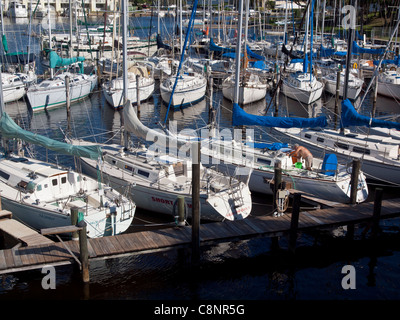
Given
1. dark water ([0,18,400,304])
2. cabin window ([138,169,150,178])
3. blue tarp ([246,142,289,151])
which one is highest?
blue tarp ([246,142,289,151])

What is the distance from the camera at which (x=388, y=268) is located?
20469 mm

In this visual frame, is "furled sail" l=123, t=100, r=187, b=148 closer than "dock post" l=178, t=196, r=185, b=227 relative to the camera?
No

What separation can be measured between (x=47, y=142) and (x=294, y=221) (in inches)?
466

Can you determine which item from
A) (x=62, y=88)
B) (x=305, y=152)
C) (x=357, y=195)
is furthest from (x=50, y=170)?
(x=62, y=88)

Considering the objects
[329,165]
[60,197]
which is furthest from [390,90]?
[60,197]

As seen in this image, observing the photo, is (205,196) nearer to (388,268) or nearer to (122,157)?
(122,157)

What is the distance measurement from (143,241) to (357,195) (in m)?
11.4

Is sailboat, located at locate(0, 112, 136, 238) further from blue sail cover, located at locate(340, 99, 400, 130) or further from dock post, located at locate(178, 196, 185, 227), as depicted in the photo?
blue sail cover, located at locate(340, 99, 400, 130)

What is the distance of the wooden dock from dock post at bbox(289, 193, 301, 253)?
1.22 ft

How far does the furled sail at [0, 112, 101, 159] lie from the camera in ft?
72.8

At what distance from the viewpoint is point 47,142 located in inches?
918

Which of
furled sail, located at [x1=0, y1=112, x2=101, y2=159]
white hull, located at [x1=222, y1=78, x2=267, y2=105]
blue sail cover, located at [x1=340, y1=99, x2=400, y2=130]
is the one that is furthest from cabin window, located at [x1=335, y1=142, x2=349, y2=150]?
white hull, located at [x1=222, y1=78, x2=267, y2=105]

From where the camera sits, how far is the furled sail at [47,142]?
72.8 feet

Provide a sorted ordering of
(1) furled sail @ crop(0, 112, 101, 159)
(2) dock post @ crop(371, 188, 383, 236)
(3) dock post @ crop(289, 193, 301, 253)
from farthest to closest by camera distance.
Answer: (1) furled sail @ crop(0, 112, 101, 159)
(2) dock post @ crop(371, 188, 383, 236)
(3) dock post @ crop(289, 193, 301, 253)
